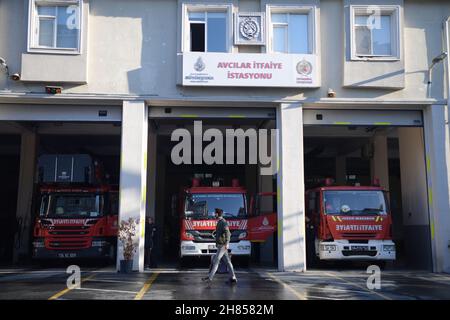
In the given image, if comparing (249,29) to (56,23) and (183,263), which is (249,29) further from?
(183,263)

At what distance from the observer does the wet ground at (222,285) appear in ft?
33.7

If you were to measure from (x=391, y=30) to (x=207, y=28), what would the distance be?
556 centimetres

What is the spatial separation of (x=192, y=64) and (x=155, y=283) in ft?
21.0

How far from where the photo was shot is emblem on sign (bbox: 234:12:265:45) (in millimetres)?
15648

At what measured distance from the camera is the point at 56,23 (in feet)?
51.4

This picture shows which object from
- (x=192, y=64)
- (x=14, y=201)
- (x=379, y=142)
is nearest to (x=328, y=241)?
(x=192, y=64)

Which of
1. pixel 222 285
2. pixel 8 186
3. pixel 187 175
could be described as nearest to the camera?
pixel 222 285

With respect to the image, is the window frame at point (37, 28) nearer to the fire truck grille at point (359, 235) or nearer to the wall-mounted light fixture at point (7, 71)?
the wall-mounted light fixture at point (7, 71)

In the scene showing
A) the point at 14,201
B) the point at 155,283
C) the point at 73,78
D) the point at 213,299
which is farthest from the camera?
the point at 14,201

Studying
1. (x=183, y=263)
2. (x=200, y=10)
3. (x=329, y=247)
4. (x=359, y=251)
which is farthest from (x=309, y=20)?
(x=183, y=263)

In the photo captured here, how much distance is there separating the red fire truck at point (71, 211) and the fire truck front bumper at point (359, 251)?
7.10 metres

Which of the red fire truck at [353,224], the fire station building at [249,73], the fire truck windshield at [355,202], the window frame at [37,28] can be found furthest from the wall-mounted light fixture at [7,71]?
the fire truck windshield at [355,202]
